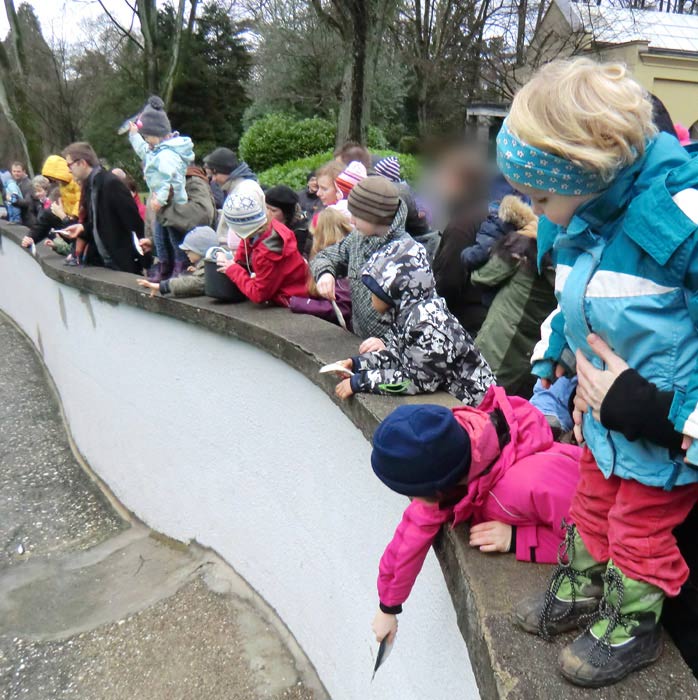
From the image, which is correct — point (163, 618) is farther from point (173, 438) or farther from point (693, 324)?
point (693, 324)

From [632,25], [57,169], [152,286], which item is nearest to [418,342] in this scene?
[152,286]

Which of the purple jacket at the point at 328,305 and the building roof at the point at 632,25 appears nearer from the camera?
the purple jacket at the point at 328,305

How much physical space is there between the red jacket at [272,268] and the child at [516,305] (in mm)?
1200

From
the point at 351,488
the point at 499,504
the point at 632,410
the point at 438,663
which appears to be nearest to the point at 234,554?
the point at 351,488

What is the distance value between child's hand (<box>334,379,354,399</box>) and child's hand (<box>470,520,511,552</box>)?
943mm

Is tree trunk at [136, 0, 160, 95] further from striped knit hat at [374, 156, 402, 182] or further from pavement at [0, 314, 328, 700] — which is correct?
striped knit hat at [374, 156, 402, 182]

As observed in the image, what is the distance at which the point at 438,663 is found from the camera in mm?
2348

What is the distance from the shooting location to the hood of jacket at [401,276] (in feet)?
8.89

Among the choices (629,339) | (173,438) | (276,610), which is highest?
(629,339)

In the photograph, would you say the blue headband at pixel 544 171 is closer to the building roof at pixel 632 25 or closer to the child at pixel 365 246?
the child at pixel 365 246

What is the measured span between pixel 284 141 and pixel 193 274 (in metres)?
9.39

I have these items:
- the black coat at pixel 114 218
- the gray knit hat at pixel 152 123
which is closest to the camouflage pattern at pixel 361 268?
the gray knit hat at pixel 152 123

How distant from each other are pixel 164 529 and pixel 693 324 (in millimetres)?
4917

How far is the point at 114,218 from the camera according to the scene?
6285 mm
